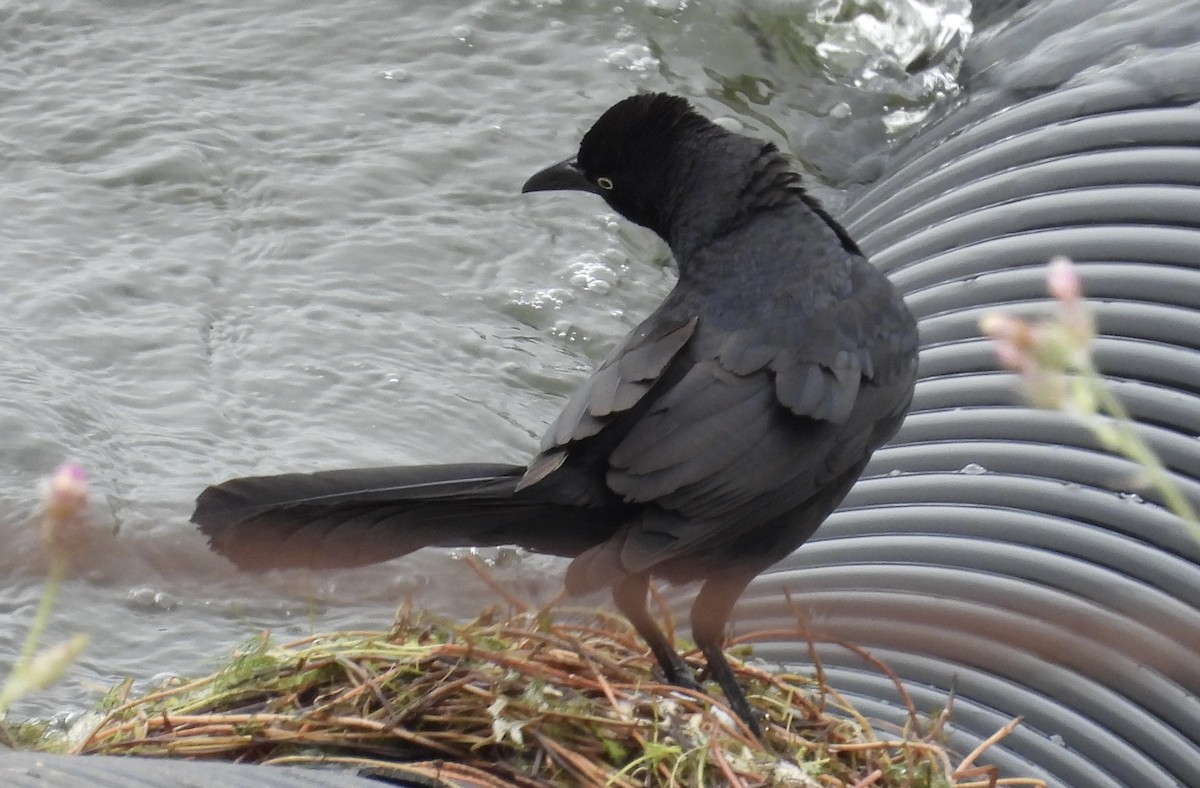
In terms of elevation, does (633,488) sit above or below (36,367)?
above

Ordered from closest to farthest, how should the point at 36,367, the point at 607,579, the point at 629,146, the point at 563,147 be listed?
the point at 607,579 < the point at 629,146 < the point at 36,367 < the point at 563,147

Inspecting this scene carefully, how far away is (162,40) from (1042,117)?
3.99m

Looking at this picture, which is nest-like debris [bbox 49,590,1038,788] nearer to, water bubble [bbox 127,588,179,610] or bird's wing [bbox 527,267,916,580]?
bird's wing [bbox 527,267,916,580]

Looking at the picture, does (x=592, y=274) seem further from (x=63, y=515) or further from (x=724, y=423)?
(x=63, y=515)

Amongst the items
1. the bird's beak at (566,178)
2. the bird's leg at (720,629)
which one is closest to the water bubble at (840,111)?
the bird's beak at (566,178)

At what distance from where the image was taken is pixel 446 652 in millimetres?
2271

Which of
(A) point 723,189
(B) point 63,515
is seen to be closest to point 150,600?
(A) point 723,189

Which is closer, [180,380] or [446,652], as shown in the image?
[446,652]

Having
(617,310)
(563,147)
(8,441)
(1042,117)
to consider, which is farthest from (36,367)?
(1042,117)

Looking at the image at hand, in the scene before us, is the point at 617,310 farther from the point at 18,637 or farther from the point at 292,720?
the point at 292,720

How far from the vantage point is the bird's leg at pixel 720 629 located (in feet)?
8.23

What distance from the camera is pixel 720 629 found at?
2639 mm

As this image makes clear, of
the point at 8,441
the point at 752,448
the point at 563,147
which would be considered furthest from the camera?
the point at 563,147

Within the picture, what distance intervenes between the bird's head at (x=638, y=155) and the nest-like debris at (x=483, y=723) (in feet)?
4.21
